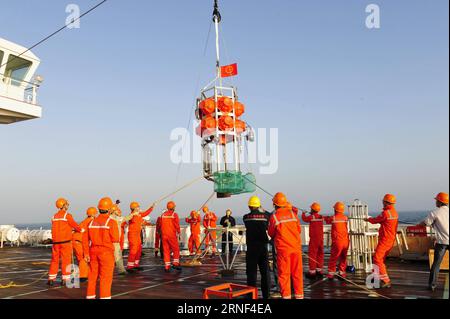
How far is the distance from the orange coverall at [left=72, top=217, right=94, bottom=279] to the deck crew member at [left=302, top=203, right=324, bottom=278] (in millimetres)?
5823

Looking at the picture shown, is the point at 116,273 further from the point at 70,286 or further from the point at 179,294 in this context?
the point at 179,294

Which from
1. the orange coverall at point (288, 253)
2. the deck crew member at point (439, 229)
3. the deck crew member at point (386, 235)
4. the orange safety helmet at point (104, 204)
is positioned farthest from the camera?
the deck crew member at point (386, 235)

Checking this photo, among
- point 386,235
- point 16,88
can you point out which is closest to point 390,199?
point 386,235

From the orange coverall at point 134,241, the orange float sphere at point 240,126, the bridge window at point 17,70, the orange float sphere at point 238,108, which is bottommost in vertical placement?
the orange coverall at point 134,241

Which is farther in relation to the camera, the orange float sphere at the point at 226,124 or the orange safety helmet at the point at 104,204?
the orange float sphere at the point at 226,124

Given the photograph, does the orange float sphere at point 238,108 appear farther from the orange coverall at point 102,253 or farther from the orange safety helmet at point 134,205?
the orange coverall at point 102,253

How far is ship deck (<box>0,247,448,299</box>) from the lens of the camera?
7.11 meters

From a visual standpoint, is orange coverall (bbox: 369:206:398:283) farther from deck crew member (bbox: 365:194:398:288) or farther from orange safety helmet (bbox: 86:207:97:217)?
orange safety helmet (bbox: 86:207:97:217)

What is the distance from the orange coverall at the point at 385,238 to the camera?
7.59 meters

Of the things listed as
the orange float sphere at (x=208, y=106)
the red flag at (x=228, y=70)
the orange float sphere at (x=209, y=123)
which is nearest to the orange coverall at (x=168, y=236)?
the orange float sphere at (x=209, y=123)

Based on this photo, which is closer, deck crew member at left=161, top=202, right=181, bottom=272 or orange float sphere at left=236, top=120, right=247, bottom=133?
deck crew member at left=161, top=202, right=181, bottom=272

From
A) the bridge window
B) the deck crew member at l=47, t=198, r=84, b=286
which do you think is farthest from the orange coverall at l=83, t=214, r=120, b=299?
the bridge window

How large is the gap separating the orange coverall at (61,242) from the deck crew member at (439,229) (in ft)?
26.7
